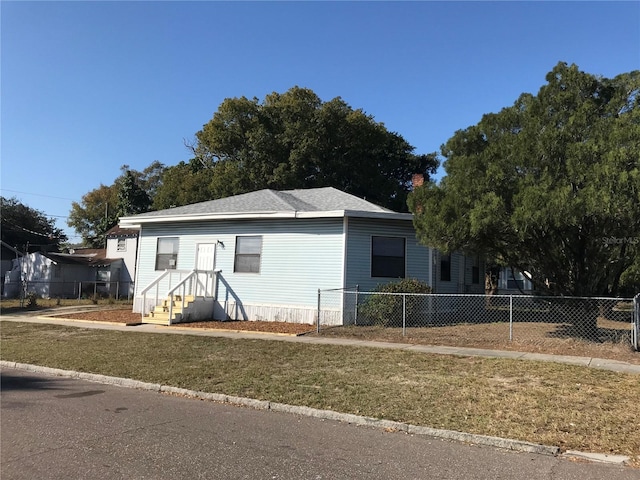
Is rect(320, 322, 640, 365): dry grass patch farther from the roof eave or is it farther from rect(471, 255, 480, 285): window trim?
rect(471, 255, 480, 285): window trim

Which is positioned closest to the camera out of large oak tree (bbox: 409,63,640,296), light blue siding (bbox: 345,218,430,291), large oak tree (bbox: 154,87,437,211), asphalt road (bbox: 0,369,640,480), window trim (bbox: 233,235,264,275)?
asphalt road (bbox: 0,369,640,480)

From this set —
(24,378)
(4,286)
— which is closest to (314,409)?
(24,378)

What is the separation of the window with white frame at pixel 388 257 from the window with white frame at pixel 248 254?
3.99m

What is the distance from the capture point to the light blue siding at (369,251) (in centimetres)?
1597

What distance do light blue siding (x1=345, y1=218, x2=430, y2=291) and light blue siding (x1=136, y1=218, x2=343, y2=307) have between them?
39cm

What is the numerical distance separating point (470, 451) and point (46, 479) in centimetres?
404

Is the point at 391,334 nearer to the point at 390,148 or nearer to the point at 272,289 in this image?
the point at 272,289

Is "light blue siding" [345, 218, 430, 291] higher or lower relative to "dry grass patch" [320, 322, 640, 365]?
higher

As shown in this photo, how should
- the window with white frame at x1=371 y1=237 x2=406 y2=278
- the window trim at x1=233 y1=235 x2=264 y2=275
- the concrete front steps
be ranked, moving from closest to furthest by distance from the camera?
the window with white frame at x1=371 y1=237 x2=406 y2=278 < the concrete front steps < the window trim at x1=233 y1=235 x2=264 y2=275

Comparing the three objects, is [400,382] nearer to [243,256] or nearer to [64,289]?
[243,256]

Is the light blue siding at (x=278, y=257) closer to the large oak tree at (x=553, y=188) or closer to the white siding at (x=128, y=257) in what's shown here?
the large oak tree at (x=553, y=188)

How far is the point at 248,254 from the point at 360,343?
22.2 feet

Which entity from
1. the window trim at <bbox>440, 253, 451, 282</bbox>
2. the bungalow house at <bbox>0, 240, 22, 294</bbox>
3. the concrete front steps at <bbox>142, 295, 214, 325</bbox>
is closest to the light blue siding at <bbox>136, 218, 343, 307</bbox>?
the concrete front steps at <bbox>142, 295, 214, 325</bbox>

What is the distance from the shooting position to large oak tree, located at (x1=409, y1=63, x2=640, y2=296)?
10086mm
